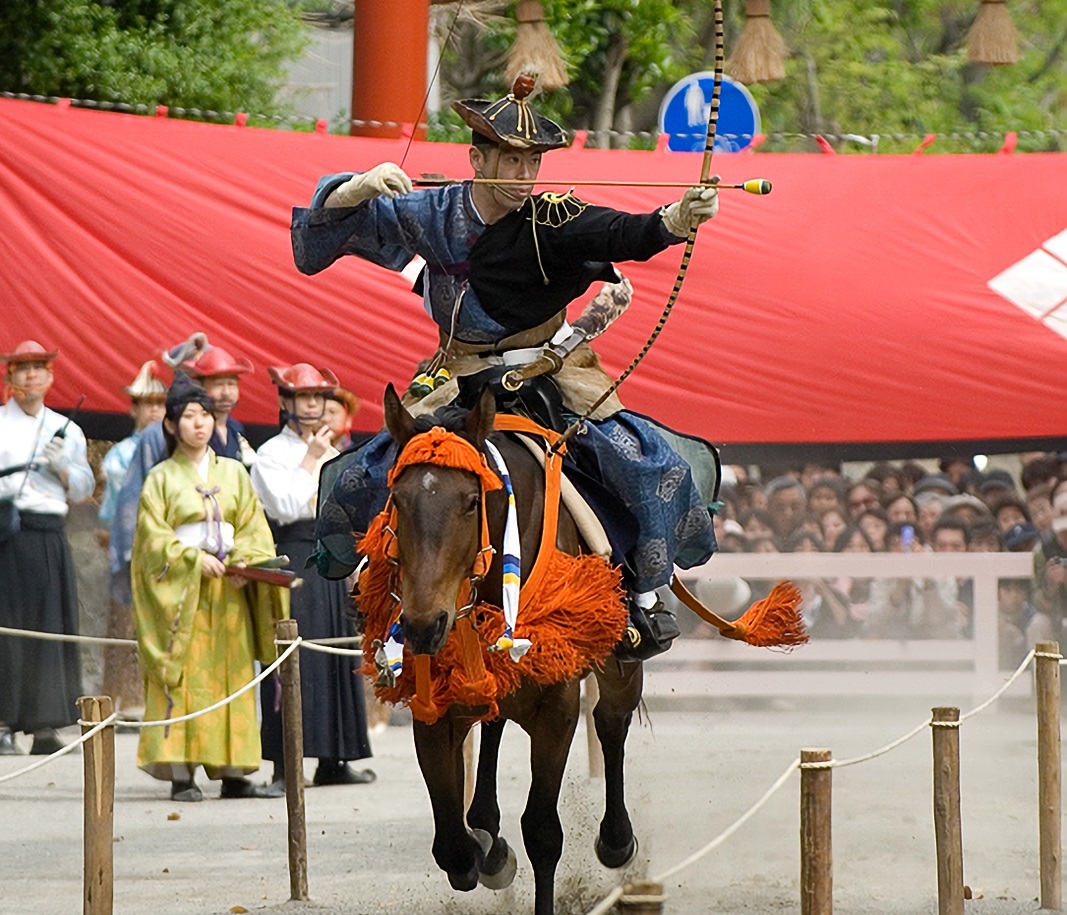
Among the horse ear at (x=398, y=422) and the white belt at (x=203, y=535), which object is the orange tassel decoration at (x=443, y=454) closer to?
the horse ear at (x=398, y=422)

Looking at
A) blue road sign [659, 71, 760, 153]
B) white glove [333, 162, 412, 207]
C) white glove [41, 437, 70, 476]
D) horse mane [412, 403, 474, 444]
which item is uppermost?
blue road sign [659, 71, 760, 153]

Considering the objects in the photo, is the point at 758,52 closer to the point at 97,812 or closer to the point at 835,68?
the point at 835,68

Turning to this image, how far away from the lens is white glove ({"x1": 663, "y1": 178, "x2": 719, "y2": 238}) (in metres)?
5.05

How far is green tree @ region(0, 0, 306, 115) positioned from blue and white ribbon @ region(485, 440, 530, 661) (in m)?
8.28

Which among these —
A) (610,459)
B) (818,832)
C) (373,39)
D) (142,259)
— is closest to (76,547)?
(142,259)

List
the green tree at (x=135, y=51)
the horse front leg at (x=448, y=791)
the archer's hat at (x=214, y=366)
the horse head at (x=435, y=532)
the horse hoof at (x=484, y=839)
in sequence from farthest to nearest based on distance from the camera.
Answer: the green tree at (x=135, y=51), the archer's hat at (x=214, y=366), the horse hoof at (x=484, y=839), the horse front leg at (x=448, y=791), the horse head at (x=435, y=532)

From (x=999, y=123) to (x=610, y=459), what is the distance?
55.8 feet

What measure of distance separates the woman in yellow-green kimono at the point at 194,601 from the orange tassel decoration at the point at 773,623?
9.11 ft

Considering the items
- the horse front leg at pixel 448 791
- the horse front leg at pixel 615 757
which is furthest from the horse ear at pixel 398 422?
the horse front leg at pixel 615 757

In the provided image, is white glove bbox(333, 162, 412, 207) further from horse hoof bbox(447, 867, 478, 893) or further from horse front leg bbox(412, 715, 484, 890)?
horse hoof bbox(447, 867, 478, 893)

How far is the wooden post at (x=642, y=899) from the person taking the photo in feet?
20.3

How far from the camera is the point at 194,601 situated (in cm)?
859

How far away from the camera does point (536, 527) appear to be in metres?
5.38

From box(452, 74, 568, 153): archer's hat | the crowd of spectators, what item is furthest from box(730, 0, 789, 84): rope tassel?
box(452, 74, 568, 153): archer's hat
